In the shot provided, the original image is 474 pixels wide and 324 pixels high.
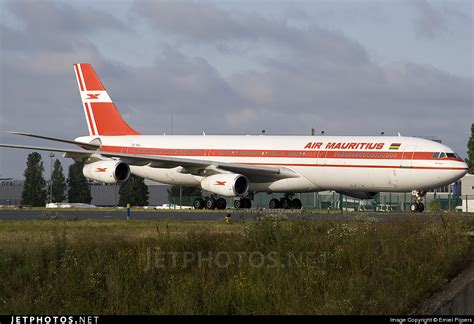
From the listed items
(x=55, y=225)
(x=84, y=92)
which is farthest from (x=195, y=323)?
(x=84, y=92)

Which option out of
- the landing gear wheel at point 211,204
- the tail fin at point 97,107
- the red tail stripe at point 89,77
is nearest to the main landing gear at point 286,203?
the landing gear wheel at point 211,204

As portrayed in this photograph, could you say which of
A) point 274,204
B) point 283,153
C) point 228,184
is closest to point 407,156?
point 283,153

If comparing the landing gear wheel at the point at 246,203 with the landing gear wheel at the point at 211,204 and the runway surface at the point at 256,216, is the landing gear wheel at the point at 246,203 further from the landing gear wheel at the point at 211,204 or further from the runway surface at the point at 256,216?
the runway surface at the point at 256,216

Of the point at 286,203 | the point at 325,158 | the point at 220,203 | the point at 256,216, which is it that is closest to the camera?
the point at 256,216

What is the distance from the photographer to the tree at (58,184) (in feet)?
427

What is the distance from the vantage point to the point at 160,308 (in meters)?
17.6

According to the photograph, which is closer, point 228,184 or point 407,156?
point 407,156

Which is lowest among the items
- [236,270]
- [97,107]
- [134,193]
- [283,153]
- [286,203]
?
[236,270]

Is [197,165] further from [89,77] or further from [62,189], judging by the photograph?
[62,189]

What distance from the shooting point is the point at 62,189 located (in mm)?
131750

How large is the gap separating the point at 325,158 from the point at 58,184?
303 ft

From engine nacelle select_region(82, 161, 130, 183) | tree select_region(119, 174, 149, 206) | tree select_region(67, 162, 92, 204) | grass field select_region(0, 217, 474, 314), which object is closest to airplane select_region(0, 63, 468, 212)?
engine nacelle select_region(82, 161, 130, 183)

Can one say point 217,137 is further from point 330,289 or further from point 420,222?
point 330,289

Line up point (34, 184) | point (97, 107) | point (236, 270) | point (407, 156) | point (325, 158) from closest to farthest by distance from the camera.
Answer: point (236, 270), point (407, 156), point (325, 158), point (97, 107), point (34, 184)
